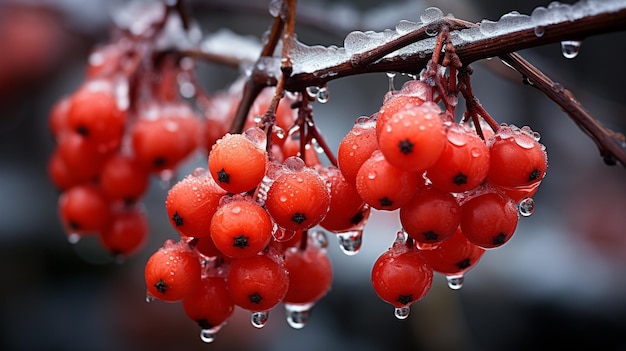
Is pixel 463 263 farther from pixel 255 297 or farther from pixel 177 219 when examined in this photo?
pixel 177 219

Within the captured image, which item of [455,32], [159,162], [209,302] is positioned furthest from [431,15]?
[159,162]

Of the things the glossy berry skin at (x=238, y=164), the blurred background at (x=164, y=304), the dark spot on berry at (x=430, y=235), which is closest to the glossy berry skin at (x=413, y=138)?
the dark spot on berry at (x=430, y=235)

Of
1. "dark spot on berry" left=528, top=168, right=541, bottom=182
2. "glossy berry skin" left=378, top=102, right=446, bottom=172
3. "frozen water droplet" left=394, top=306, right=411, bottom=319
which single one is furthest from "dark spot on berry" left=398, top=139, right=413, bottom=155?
"frozen water droplet" left=394, top=306, right=411, bottom=319

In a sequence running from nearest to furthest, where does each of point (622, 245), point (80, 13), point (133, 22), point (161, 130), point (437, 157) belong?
point (437, 157)
point (161, 130)
point (133, 22)
point (80, 13)
point (622, 245)

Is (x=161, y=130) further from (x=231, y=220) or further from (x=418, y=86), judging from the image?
(x=418, y=86)

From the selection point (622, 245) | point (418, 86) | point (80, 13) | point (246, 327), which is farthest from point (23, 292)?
point (622, 245)

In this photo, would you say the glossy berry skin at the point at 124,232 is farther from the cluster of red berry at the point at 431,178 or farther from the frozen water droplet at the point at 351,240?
the cluster of red berry at the point at 431,178

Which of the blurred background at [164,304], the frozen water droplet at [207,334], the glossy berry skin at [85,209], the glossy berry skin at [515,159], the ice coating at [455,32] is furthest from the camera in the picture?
the blurred background at [164,304]
